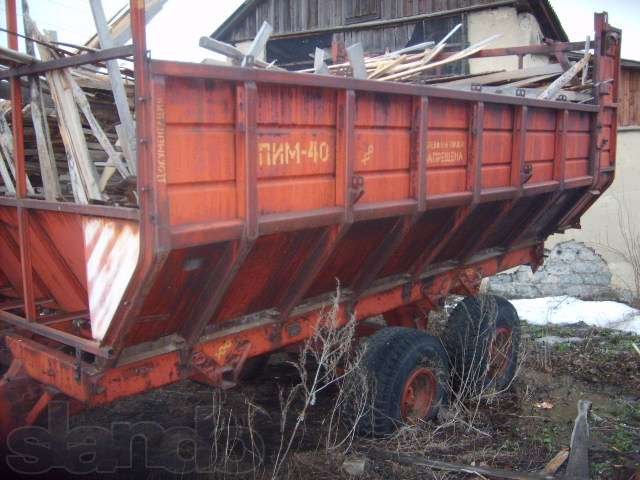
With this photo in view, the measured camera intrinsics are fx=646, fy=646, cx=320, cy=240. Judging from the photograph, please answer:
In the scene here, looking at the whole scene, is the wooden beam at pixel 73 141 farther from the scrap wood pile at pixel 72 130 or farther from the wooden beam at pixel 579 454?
the wooden beam at pixel 579 454

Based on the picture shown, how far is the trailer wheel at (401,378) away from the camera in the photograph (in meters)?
4.19

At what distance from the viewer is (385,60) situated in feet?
20.2

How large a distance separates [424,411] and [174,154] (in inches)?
109

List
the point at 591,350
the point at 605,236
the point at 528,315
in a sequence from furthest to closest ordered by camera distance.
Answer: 1. the point at 605,236
2. the point at 528,315
3. the point at 591,350

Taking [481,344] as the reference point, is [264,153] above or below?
above

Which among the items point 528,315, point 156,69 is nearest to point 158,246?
point 156,69

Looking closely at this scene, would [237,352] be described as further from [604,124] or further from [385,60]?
[604,124]

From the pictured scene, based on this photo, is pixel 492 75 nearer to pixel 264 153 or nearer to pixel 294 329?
pixel 294 329

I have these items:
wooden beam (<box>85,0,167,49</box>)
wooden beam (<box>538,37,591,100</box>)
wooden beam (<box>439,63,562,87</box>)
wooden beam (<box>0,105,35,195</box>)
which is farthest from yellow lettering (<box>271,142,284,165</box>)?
wooden beam (<box>439,63,562,87</box>)

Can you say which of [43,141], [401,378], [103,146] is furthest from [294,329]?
[43,141]

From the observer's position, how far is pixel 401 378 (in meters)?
4.27

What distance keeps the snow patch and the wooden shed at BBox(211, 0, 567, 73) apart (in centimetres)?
395

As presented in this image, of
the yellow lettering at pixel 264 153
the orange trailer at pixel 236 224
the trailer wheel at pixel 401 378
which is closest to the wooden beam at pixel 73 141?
the orange trailer at pixel 236 224

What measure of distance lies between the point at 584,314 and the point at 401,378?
517 centimetres
